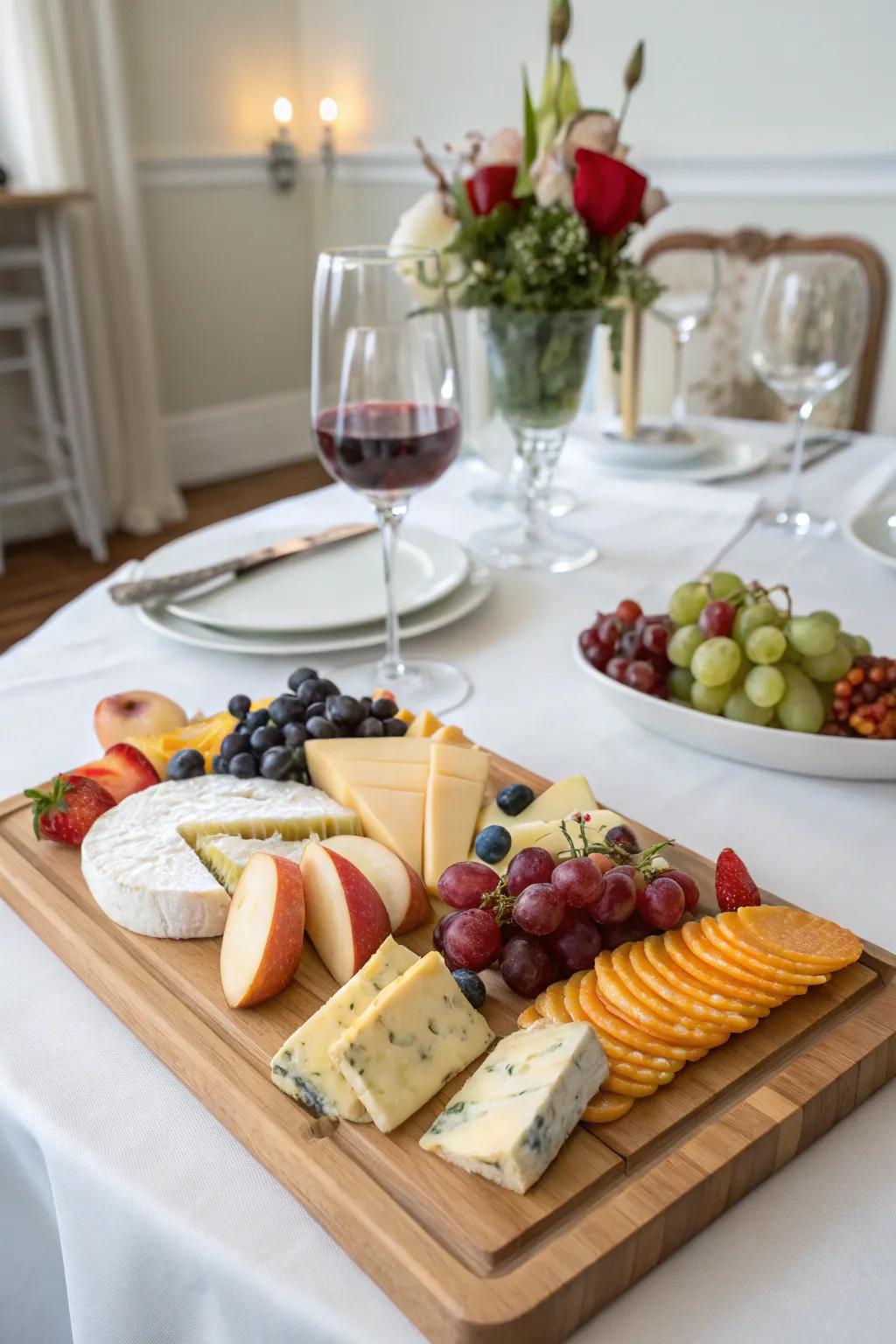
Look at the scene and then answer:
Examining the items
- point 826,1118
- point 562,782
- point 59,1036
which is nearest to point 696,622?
point 562,782

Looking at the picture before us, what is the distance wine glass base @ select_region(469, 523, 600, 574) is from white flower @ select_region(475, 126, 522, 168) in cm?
46

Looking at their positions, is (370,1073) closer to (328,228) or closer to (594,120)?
(594,120)

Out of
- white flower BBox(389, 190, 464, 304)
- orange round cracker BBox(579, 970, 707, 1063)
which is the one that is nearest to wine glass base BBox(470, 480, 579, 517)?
white flower BBox(389, 190, 464, 304)

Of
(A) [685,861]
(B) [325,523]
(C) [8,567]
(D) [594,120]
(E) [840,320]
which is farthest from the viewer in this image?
(C) [8,567]

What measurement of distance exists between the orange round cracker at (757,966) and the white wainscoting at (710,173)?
10.5 ft

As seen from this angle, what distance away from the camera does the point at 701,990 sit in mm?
608

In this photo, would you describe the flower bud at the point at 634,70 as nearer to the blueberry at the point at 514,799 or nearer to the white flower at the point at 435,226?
the white flower at the point at 435,226

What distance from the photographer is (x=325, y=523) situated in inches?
60.3

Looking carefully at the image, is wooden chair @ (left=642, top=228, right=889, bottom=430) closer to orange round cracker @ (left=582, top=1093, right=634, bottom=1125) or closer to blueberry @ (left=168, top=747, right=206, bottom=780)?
blueberry @ (left=168, top=747, right=206, bottom=780)

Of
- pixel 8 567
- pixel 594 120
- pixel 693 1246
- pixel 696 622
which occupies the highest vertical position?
pixel 594 120

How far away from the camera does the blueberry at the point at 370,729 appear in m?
0.87

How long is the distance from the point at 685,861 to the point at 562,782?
0.36 feet

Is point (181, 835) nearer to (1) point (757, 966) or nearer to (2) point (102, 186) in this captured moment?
(1) point (757, 966)

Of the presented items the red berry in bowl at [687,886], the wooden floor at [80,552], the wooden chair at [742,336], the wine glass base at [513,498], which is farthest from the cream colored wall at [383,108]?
the red berry in bowl at [687,886]
